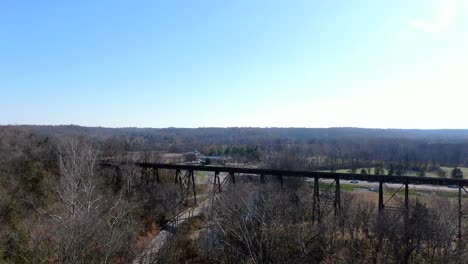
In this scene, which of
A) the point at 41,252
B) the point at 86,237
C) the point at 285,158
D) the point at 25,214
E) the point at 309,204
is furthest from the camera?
the point at 285,158

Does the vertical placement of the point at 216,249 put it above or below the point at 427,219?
below

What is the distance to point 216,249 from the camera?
21.2 m

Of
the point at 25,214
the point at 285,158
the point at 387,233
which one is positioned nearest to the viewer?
the point at 387,233

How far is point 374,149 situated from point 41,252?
320 feet

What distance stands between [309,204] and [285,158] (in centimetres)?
2615

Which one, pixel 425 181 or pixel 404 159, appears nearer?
pixel 425 181

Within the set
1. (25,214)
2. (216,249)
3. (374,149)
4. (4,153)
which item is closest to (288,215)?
(216,249)

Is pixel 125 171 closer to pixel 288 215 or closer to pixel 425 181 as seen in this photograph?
pixel 288 215

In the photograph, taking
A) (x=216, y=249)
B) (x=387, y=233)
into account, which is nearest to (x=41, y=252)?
(x=216, y=249)

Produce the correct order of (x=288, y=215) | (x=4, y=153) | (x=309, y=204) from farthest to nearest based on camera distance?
1. (x=4, y=153)
2. (x=309, y=204)
3. (x=288, y=215)

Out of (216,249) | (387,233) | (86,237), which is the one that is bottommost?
(216,249)

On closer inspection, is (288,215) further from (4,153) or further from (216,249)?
(4,153)

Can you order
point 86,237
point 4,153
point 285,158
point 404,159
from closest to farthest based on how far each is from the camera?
point 86,237, point 4,153, point 285,158, point 404,159

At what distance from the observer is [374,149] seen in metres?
101
